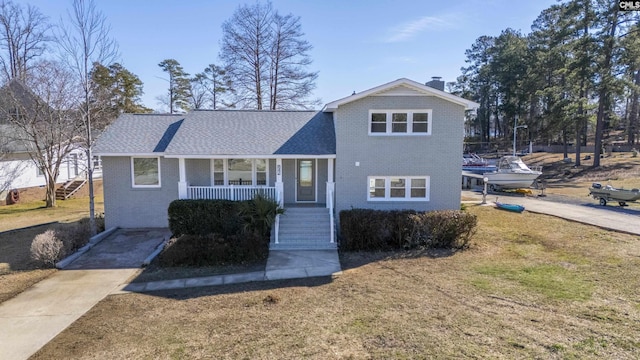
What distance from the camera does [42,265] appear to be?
11219mm

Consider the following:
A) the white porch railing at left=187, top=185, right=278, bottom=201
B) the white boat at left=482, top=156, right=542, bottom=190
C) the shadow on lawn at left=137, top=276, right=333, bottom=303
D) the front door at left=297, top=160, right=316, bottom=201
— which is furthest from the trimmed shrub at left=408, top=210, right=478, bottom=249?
the white boat at left=482, top=156, right=542, bottom=190

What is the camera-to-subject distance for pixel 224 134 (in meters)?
15.8

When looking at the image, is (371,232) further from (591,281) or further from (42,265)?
(42,265)

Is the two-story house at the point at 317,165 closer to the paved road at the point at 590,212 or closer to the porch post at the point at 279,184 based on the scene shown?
the porch post at the point at 279,184

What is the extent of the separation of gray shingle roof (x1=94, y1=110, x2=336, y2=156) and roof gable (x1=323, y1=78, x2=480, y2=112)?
2323 mm

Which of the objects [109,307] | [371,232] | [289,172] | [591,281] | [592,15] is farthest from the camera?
[592,15]

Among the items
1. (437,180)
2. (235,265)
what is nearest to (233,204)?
(235,265)

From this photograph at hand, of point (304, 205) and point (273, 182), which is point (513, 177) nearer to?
point (304, 205)

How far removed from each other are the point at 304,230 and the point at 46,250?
859cm

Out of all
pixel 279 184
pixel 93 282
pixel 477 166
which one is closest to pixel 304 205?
pixel 279 184

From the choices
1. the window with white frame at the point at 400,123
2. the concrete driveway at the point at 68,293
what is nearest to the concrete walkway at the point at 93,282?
the concrete driveway at the point at 68,293

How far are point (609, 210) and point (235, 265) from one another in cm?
1911

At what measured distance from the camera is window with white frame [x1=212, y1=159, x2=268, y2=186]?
1552 centimetres

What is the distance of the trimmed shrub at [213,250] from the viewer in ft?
36.9
